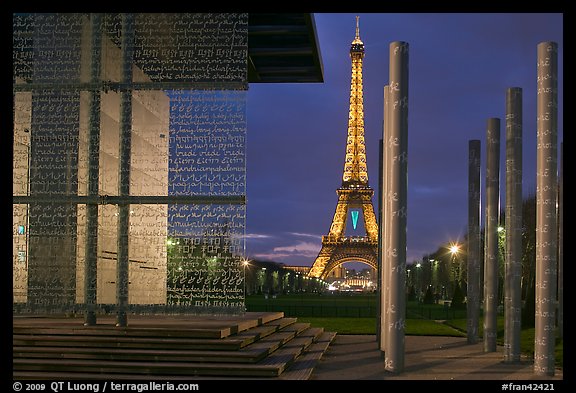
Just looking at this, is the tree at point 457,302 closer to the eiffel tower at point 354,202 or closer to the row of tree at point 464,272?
the row of tree at point 464,272

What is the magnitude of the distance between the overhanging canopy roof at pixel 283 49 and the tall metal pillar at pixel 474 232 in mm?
5911

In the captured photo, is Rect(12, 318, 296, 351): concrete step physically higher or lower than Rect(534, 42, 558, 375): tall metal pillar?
lower

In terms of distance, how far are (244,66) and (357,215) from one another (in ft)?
415

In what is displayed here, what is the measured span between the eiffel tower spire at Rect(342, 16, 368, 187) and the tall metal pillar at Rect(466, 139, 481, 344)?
222 ft

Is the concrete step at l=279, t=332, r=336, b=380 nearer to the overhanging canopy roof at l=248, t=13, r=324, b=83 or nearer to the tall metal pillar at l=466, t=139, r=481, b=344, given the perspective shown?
the tall metal pillar at l=466, t=139, r=481, b=344

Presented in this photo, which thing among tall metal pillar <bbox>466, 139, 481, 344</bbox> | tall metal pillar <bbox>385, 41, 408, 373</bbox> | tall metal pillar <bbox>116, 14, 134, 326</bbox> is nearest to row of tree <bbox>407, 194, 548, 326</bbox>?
tall metal pillar <bbox>466, 139, 481, 344</bbox>

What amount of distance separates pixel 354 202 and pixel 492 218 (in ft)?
234

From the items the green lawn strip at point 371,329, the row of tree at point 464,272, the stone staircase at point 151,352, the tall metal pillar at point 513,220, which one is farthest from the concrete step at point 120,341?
the green lawn strip at point 371,329

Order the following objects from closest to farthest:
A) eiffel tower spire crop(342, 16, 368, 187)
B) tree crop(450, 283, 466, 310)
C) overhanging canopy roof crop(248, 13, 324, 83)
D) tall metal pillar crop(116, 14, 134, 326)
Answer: tall metal pillar crop(116, 14, 134, 326)
overhanging canopy roof crop(248, 13, 324, 83)
tree crop(450, 283, 466, 310)
eiffel tower spire crop(342, 16, 368, 187)

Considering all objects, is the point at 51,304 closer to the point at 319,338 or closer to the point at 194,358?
the point at 194,358

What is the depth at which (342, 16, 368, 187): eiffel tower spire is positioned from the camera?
293 ft
